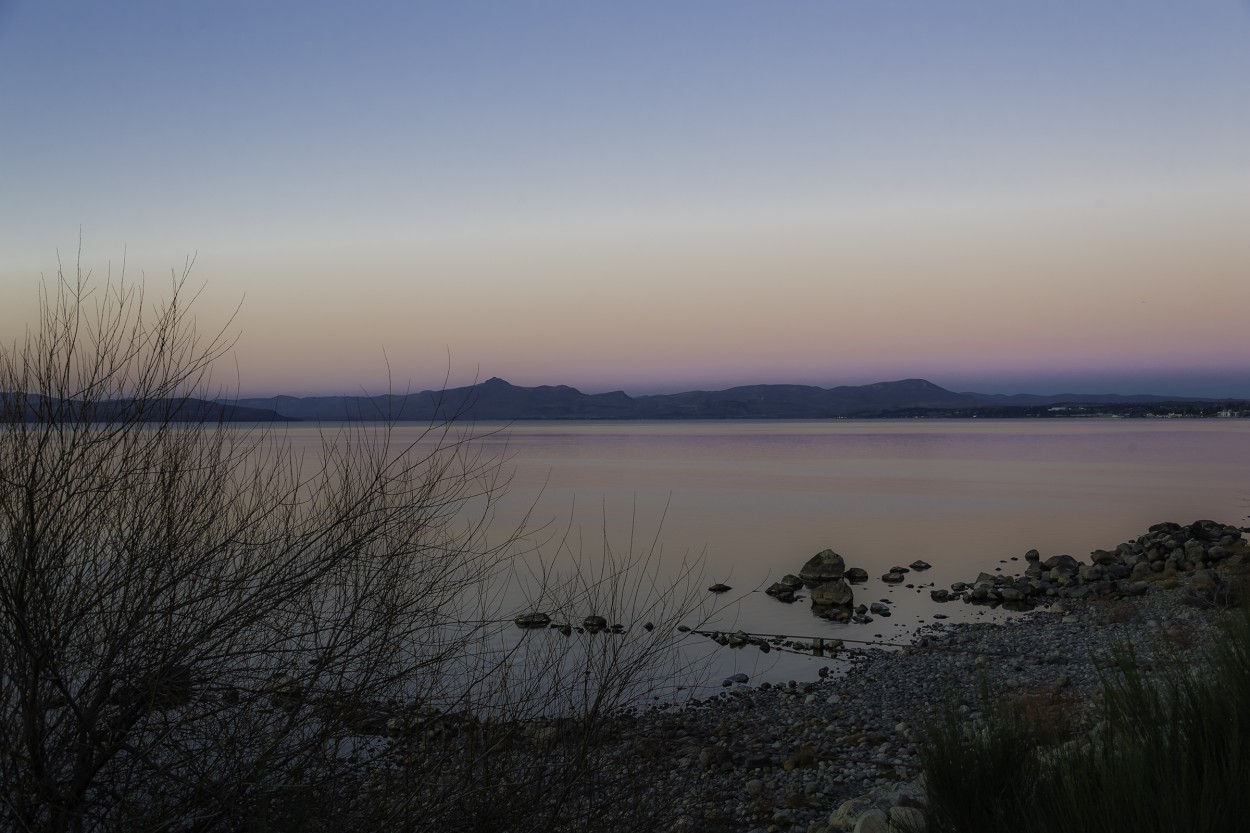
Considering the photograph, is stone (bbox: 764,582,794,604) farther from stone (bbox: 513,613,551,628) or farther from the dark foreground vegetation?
the dark foreground vegetation

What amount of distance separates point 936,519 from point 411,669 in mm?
32680

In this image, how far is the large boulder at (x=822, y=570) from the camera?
830 inches

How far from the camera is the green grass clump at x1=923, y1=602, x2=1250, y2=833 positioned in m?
3.63

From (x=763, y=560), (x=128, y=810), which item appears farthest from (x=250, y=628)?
(x=763, y=560)

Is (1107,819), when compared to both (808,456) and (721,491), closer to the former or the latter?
(721,491)

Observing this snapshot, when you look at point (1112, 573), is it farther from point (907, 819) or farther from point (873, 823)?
point (907, 819)

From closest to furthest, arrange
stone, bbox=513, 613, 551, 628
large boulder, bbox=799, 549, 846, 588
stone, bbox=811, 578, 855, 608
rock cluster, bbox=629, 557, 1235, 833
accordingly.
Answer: rock cluster, bbox=629, 557, 1235, 833 < stone, bbox=513, 613, 551, 628 < stone, bbox=811, 578, 855, 608 < large boulder, bbox=799, 549, 846, 588

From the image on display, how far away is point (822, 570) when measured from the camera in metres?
21.4

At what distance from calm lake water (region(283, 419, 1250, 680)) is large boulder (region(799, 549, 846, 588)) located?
0.71 m

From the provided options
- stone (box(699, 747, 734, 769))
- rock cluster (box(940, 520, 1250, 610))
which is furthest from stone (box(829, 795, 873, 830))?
rock cluster (box(940, 520, 1250, 610))

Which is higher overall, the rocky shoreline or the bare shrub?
the bare shrub

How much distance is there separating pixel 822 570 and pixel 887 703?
1008 cm

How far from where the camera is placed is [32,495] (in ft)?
14.4

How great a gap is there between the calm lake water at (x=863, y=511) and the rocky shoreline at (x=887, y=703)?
1.39 meters
